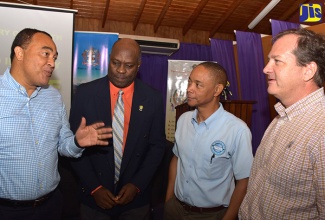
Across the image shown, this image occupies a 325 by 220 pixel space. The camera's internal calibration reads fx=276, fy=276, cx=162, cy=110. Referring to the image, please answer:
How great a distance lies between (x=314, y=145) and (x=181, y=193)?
3.27 ft

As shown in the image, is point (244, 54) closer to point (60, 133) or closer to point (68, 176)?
point (68, 176)

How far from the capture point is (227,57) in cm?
779

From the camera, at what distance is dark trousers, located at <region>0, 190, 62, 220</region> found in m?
1.64

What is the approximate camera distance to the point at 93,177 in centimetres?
192

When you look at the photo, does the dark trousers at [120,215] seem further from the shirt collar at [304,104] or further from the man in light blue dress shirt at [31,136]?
the shirt collar at [304,104]

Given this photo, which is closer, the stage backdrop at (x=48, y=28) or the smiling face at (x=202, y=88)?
the smiling face at (x=202, y=88)

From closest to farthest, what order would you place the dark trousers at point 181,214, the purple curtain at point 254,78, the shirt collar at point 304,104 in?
1. the shirt collar at point 304,104
2. the dark trousers at point 181,214
3. the purple curtain at point 254,78

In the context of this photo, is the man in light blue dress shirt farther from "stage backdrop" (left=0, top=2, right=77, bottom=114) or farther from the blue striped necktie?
"stage backdrop" (left=0, top=2, right=77, bottom=114)

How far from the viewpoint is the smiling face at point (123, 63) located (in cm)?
199

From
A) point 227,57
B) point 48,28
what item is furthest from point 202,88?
point 227,57

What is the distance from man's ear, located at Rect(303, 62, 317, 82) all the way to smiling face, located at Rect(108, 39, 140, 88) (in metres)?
1.13

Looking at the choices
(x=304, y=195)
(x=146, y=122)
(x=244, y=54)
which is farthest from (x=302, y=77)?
(x=244, y=54)

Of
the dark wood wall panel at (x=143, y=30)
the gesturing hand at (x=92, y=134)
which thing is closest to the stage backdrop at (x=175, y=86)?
the dark wood wall panel at (x=143, y=30)

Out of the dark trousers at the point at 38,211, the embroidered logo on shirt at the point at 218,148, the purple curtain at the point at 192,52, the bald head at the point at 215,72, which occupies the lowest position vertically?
the dark trousers at the point at 38,211
